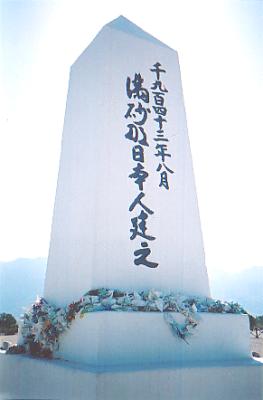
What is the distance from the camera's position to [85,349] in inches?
196

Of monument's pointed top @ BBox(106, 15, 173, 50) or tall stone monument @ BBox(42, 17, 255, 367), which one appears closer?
tall stone monument @ BBox(42, 17, 255, 367)

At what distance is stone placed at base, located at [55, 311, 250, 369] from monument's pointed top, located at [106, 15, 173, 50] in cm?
444

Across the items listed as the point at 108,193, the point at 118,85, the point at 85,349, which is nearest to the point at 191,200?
the point at 108,193

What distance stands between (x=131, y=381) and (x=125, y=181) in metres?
2.71

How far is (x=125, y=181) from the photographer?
616 cm

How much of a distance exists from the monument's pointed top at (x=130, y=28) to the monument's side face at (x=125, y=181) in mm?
36

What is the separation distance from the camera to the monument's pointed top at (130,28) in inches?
275

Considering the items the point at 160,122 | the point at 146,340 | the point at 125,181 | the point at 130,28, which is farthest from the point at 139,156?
the point at 146,340

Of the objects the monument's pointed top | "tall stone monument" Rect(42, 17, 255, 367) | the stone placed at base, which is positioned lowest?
the stone placed at base

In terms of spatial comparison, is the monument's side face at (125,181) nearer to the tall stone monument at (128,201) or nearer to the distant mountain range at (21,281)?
the tall stone monument at (128,201)

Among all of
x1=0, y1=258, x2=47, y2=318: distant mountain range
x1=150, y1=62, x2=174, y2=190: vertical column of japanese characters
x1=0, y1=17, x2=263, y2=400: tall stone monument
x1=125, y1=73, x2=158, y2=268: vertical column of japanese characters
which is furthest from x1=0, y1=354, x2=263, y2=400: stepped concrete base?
x1=0, y1=258, x2=47, y2=318: distant mountain range

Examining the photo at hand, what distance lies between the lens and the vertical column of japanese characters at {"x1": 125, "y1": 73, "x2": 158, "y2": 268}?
6.02 meters

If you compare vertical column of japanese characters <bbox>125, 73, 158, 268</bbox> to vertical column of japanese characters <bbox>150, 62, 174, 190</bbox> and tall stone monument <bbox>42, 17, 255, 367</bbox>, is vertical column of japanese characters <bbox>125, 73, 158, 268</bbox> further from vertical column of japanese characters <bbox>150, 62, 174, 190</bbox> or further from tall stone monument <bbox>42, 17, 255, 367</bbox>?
vertical column of japanese characters <bbox>150, 62, 174, 190</bbox>

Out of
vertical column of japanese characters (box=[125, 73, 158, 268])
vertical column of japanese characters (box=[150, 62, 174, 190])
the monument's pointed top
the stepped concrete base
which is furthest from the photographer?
the monument's pointed top
